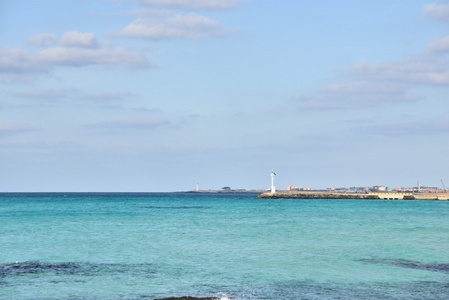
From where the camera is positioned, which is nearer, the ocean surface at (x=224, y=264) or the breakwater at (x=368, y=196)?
the ocean surface at (x=224, y=264)

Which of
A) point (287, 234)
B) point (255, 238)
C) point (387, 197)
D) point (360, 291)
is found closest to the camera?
point (360, 291)

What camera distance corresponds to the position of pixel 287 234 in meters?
50.1

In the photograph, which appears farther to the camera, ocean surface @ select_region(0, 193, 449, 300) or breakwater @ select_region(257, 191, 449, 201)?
breakwater @ select_region(257, 191, 449, 201)

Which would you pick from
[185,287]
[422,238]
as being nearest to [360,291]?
[185,287]

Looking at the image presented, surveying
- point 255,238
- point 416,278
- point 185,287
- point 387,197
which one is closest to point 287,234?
point 255,238

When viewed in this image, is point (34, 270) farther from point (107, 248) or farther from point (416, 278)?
point (416, 278)

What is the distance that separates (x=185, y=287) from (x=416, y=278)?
12.8 m

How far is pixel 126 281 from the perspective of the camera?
27234mm

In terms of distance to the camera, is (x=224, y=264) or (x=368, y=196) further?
(x=368, y=196)

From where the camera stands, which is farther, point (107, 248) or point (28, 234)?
point (28, 234)

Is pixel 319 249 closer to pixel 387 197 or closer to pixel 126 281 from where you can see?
pixel 126 281

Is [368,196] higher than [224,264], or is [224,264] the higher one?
[224,264]

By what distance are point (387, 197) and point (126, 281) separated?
17076 centimetres

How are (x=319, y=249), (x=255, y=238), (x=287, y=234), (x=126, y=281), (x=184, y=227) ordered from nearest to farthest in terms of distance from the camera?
(x=126, y=281) < (x=319, y=249) < (x=255, y=238) < (x=287, y=234) < (x=184, y=227)
